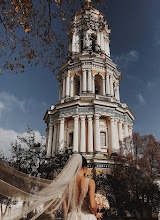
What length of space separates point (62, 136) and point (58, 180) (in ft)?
66.0

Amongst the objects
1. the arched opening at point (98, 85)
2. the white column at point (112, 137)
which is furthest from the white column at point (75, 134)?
the arched opening at point (98, 85)

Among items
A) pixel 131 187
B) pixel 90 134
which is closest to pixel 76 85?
pixel 90 134

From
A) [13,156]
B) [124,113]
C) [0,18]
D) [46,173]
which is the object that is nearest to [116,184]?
[46,173]

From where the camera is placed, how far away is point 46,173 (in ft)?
53.0

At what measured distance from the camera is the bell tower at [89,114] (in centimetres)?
2236

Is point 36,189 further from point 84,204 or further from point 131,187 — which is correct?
point 131,187

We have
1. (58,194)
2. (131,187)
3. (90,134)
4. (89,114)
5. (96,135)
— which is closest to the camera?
(58,194)

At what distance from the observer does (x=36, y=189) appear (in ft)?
11.7

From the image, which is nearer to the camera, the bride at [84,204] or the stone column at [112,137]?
the bride at [84,204]

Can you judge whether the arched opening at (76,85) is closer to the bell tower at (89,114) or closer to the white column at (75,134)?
the bell tower at (89,114)

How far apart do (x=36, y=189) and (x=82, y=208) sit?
2.92 ft

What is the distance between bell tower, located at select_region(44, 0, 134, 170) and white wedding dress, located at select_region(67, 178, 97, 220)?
17177 mm

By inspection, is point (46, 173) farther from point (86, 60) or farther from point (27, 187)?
point (86, 60)

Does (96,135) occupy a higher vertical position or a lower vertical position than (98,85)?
lower
